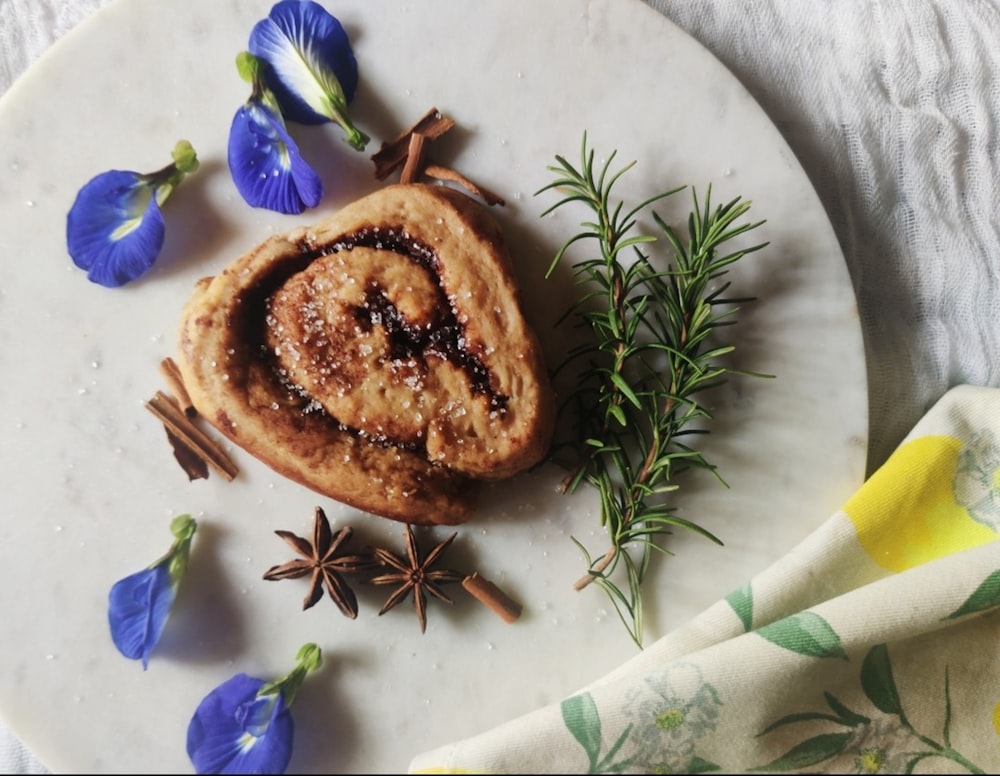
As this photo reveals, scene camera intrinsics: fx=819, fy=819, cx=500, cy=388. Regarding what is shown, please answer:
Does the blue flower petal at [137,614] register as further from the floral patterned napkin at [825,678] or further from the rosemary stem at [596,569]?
the rosemary stem at [596,569]

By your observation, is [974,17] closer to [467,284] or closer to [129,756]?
[467,284]

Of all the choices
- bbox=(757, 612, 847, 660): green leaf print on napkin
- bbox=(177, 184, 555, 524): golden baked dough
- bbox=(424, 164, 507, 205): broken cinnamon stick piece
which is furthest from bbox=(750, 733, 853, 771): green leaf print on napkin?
bbox=(424, 164, 507, 205): broken cinnamon stick piece

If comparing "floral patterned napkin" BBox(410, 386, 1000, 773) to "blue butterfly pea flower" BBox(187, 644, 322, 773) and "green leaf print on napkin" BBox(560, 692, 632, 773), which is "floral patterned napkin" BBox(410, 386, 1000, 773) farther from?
"blue butterfly pea flower" BBox(187, 644, 322, 773)

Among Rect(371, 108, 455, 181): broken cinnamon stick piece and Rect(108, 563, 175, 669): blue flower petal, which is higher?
Rect(371, 108, 455, 181): broken cinnamon stick piece

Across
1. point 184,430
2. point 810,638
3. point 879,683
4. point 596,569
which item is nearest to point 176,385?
point 184,430

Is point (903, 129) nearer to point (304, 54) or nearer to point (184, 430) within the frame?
point (304, 54)

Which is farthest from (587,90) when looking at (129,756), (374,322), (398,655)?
(129,756)
